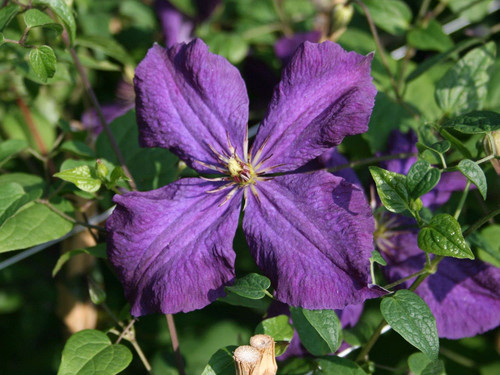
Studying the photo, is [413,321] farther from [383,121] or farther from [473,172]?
[383,121]

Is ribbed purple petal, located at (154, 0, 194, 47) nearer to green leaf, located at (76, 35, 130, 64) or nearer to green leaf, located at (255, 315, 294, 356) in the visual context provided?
green leaf, located at (76, 35, 130, 64)

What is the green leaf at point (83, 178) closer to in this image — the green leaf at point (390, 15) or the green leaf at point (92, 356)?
the green leaf at point (92, 356)

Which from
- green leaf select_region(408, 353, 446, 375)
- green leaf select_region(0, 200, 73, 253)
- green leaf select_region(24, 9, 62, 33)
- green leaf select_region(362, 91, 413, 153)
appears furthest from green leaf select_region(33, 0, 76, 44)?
green leaf select_region(408, 353, 446, 375)

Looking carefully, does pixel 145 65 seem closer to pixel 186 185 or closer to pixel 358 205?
pixel 186 185

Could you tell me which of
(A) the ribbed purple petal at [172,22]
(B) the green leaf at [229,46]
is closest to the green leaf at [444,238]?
(B) the green leaf at [229,46]

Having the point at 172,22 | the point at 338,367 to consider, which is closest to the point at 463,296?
the point at 338,367
